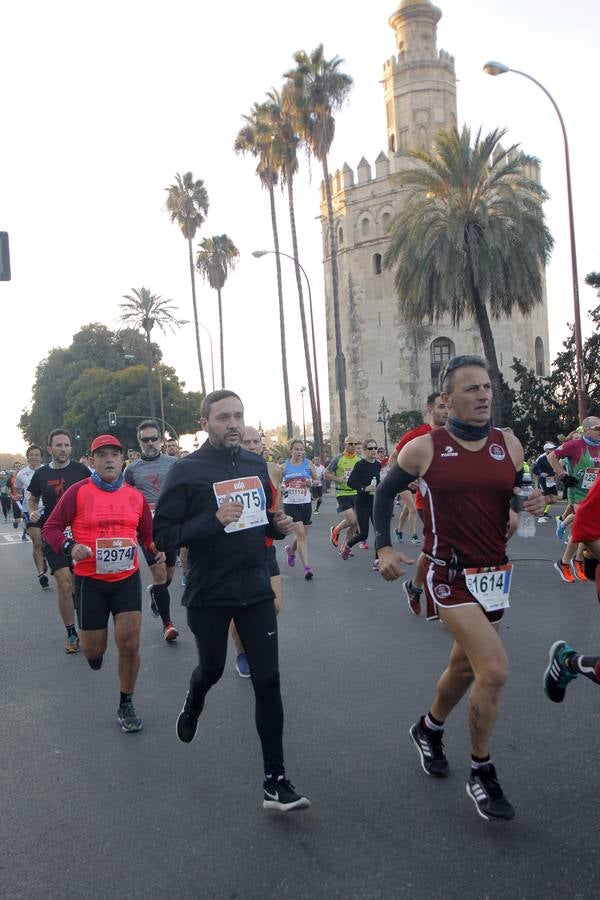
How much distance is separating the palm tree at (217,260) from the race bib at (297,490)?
134 feet

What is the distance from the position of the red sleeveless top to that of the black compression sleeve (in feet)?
0.38

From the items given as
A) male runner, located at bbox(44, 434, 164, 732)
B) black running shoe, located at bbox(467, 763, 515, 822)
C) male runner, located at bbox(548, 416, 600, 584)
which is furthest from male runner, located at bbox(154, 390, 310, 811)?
male runner, located at bbox(548, 416, 600, 584)

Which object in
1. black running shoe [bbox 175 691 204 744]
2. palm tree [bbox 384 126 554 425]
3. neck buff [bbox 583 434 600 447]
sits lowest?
black running shoe [bbox 175 691 204 744]

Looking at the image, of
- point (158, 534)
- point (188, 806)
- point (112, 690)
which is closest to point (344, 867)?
point (188, 806)

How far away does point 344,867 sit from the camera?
11.7 ft

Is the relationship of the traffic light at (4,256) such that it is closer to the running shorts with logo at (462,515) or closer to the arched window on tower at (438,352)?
the running shorts with logo at (462,515)

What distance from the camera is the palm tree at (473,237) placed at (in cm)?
2792

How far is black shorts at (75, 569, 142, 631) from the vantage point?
19.0 ft

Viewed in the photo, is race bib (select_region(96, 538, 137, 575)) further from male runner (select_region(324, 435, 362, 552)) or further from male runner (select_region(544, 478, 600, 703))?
male runner (select_region(324, 435, 362, 552))

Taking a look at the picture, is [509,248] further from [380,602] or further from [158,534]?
[158,534]

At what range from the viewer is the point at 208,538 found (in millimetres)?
4441

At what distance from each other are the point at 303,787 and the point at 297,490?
9.10m

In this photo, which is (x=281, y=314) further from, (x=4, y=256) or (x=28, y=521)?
(x=4, y=256)

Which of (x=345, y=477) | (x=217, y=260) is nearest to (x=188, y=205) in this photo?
(x=217, y=260)
